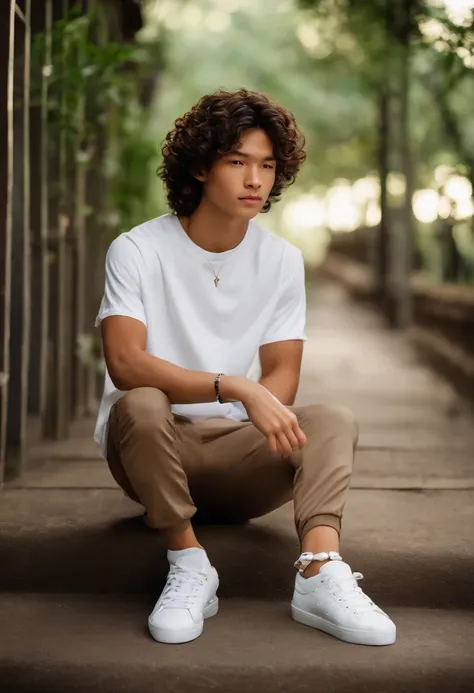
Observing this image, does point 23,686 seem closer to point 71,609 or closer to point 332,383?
point 71,609

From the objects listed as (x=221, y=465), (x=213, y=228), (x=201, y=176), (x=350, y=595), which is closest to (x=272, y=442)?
(x=221, y=465)

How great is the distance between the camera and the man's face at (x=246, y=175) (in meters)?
2.68

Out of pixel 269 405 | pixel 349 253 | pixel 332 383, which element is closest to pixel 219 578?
pixel 269 405

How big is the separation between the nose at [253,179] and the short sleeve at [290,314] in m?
0.32

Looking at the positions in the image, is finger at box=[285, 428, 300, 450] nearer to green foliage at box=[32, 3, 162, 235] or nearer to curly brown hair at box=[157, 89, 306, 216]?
curly brown hair at box=[157, 89, 306, 216]

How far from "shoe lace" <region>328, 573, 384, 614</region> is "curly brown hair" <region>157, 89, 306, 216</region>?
42.2 inches

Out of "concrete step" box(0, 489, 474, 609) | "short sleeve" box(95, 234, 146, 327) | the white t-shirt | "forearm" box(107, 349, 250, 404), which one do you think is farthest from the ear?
"concrete step" box(0, 489, 474, 609)

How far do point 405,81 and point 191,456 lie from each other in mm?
8673

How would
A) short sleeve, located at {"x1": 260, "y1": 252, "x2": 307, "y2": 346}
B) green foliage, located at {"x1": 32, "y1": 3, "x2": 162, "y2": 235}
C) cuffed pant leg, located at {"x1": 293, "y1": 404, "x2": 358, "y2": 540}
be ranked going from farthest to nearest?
green foliage, located at {"x1": 32, "y1": 3, "x2": 162, "y2": 235}, short sleeve, located at {"x1": 260, "y1": 252, "x2": 307, "y2": 346}, cuffed pant leg, located at {"x1": 293, "y1": 404, "x2": 358, "y2": 540}

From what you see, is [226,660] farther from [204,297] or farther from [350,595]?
[204,297]

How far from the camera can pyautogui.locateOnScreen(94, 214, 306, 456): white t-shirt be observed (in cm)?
273

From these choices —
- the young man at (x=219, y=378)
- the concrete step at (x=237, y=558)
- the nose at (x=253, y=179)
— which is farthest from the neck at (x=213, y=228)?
the concrete step at (x=237, y=558)

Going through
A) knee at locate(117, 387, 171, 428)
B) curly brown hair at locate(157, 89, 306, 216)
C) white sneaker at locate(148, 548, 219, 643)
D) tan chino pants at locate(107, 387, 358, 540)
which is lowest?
white sneaker at locate(148, 548, 219, 643)

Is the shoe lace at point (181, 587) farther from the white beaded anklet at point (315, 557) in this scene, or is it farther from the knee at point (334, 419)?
the knee at point (334, 419)
